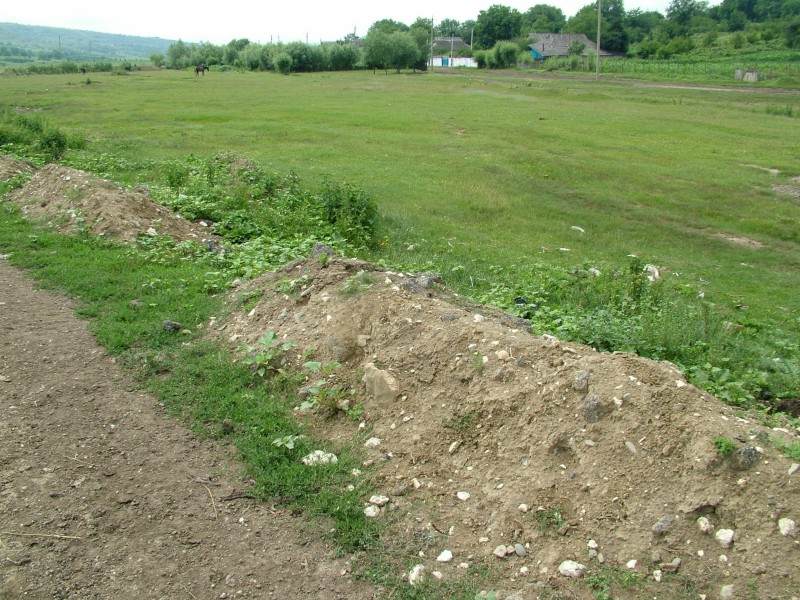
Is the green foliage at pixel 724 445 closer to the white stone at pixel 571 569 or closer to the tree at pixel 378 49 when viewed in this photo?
the white stone at pixel 571 569

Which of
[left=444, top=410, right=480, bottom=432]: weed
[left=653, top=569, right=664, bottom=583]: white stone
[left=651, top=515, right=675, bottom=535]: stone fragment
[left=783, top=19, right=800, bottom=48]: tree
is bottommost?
[left=653, top=569, right=664, bottom=583]: white stone

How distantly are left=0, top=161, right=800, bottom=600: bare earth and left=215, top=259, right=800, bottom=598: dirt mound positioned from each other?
0.01 meters

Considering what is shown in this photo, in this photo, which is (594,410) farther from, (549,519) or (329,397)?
(329,397)

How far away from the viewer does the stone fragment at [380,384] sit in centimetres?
572

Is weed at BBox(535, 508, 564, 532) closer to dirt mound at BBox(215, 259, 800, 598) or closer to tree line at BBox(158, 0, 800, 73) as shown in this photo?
dirt mound at BBox(215, 259, 800, 598)

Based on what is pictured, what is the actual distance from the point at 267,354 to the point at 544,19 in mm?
148831

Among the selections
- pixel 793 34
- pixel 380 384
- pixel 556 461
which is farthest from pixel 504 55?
pixel 556 461

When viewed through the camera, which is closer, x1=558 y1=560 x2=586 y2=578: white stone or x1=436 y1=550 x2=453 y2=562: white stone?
x1=558 y1=560 x2=586 y2=578: white stone

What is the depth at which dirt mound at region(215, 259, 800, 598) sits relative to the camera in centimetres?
404

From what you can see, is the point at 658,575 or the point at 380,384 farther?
the point at 380,384

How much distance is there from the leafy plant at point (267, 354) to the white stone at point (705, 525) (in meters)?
3.76

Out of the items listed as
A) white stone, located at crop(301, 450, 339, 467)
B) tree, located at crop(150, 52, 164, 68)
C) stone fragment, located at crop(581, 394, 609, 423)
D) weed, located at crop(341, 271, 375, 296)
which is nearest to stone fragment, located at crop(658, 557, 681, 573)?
stone fragment, located at crop(581, 394, 609, 423)

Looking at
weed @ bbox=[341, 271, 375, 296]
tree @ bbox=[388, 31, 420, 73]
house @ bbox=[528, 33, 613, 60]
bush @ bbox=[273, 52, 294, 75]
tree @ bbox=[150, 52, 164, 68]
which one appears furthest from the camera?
tree @ bbox=[150, 52, 164, 68]

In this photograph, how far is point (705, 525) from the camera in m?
4.11
